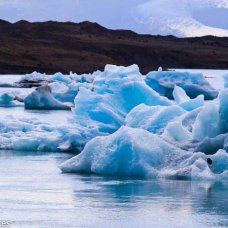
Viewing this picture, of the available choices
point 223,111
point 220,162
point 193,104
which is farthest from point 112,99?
point 220,162

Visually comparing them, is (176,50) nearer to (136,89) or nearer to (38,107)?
(38,107)

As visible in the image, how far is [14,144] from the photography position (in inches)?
641

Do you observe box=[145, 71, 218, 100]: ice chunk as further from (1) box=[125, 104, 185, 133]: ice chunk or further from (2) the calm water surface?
(2) the calm water surface

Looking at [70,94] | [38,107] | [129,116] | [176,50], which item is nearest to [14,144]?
[129,116]

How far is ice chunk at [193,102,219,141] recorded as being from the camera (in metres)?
13.6

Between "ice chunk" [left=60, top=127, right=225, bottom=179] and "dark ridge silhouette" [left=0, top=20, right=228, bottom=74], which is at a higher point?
"dark ridge silhouette" [left=0, top=20, right=228, bottom=74]

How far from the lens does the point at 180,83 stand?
3216 centimetres

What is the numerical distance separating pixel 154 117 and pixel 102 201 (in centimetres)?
482

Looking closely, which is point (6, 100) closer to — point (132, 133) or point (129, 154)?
point (132, 133)

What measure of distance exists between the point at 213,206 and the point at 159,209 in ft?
2.25

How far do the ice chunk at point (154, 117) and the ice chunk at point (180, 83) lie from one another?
611 inches

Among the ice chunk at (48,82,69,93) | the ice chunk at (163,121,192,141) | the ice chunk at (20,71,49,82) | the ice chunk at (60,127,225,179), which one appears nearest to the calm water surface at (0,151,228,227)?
the ice chunk at (60,127,225,179)

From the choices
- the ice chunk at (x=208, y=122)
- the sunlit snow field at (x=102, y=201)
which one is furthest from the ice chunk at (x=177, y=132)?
the sunlit snow field at (x=102, y=201)

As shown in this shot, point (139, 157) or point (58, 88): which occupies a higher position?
point (58, 88)
